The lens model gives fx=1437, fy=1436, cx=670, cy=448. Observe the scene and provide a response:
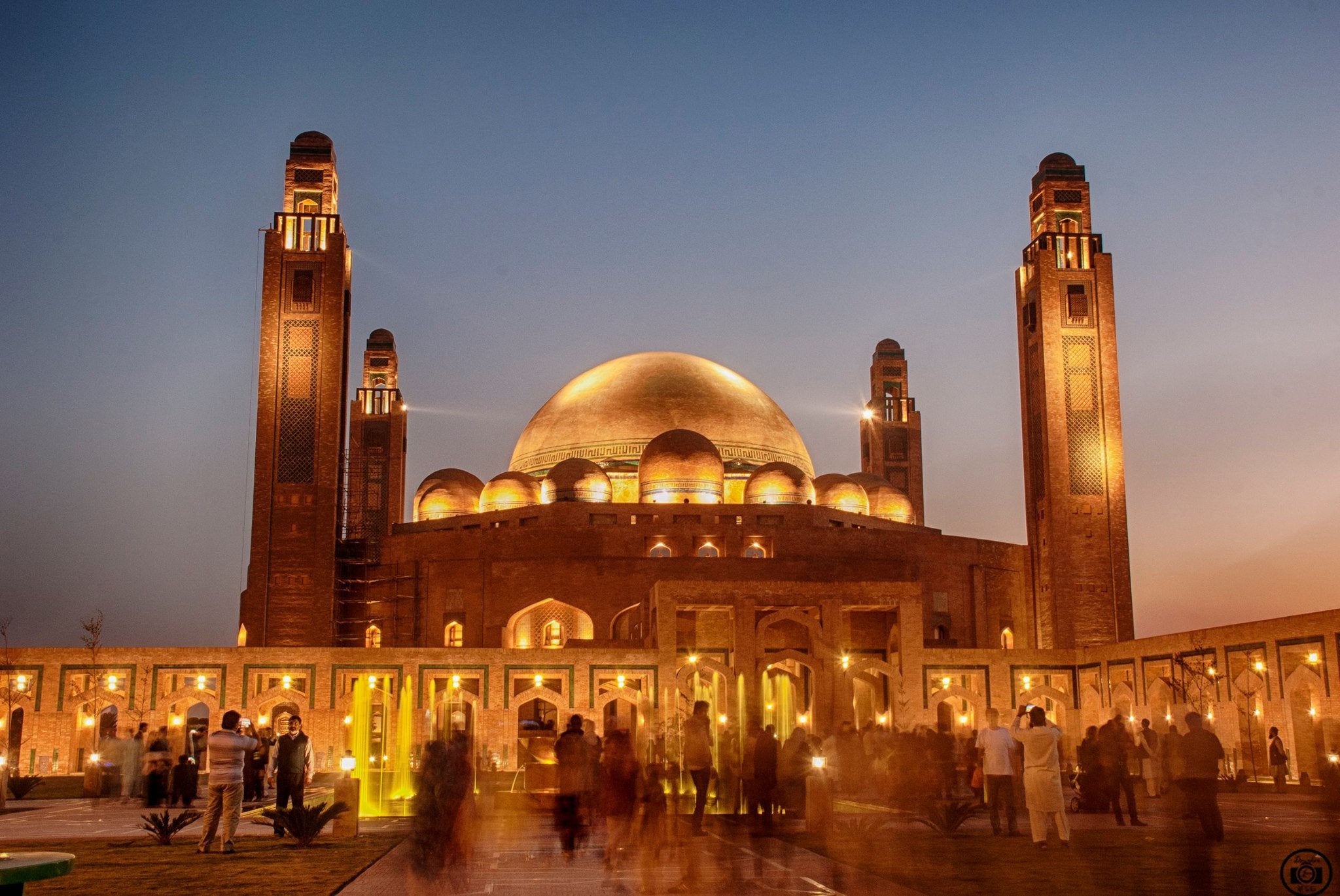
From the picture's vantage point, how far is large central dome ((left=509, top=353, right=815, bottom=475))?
37531 millimetres

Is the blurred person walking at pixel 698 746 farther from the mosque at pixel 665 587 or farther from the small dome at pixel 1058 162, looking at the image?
the small dome at pixel 1058 162

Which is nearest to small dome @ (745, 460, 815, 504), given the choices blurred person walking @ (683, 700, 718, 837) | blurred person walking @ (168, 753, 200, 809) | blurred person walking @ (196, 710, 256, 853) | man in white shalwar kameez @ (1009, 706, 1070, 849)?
blurred person walking @ (168, 753, 200, 809)

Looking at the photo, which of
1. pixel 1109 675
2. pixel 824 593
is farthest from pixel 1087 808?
pixel 1109 675

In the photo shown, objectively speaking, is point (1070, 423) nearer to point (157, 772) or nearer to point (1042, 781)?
point (157, 772)

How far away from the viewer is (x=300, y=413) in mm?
32000

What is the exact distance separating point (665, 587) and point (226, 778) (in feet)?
51.7

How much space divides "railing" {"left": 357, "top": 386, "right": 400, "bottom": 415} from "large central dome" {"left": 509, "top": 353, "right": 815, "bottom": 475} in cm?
446

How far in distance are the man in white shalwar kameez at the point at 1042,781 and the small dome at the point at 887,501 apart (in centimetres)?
2569

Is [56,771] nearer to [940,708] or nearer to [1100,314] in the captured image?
[940,708]

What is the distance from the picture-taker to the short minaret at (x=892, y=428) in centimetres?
4269

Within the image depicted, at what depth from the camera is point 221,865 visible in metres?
9.27

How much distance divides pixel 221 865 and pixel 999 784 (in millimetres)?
5900

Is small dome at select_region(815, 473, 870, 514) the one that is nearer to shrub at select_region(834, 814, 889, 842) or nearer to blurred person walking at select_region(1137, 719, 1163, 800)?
blurred person walking at select_region(1137, 719, 1163, 800)

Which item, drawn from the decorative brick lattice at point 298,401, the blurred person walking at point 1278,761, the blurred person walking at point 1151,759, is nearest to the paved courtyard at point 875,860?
the blurred person walking at point 1151,759
